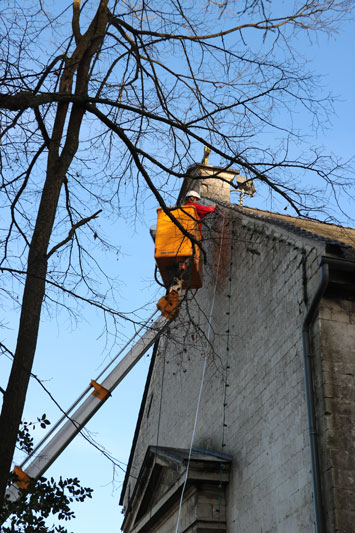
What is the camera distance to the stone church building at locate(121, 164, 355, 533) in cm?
636

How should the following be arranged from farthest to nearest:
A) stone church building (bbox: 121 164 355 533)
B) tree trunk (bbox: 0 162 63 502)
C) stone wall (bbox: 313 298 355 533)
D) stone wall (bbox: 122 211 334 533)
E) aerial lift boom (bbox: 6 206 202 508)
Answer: aerial lift boom (bbox: 6 206 202 508), stone wall (bbox: 122 211 334 533), stone church building (bbox: 121 164 355 533), stone wall (bbox: 313 298 355 533), tree trunk (bbox: 0 162 63 502)

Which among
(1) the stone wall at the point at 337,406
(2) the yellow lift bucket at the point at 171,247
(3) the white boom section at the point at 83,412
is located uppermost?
(2) the yellow lift bucket at the point at 171,247

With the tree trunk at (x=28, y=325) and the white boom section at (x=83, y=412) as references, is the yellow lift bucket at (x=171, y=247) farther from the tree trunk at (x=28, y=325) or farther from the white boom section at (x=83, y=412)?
the tree trunk at (x=28, y=325)

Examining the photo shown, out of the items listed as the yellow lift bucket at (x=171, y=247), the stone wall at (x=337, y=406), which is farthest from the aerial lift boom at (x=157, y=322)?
the stone wall at (x=337, y=406)

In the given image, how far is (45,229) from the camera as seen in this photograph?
607 cm

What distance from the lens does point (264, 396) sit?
802 centimetres

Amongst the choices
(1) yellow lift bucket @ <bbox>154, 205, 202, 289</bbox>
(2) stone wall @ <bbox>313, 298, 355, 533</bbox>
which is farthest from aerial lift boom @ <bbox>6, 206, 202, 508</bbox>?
(2) stone wall @ <bbox>313, 298, 355, 533</bbox>

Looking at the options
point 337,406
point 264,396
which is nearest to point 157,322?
point 264,396

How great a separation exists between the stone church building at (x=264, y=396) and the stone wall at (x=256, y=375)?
0.02 meters

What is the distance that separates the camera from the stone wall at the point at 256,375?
275 inches

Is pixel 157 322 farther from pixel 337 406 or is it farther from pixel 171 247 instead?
pixel 337 406

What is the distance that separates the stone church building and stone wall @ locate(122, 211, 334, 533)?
2cm

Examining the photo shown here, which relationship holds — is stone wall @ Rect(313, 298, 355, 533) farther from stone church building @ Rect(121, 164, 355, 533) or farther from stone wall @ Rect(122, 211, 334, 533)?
stone wall @ Rect(122, 211, 334, 533)

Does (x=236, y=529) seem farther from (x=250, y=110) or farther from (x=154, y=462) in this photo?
(x=250, y=110)
